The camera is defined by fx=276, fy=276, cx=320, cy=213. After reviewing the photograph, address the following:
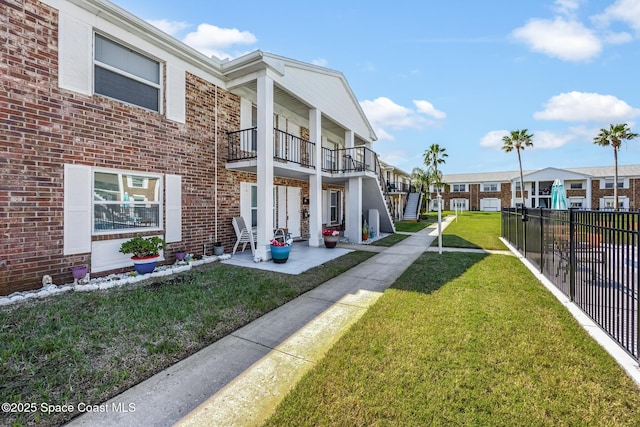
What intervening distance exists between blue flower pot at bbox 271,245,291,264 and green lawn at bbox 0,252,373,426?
5.44 feet

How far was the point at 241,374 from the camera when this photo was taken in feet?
9.91

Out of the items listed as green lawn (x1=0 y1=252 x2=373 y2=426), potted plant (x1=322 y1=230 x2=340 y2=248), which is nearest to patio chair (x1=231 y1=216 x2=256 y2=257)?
potted plant (x1=322 y1=230 x2=340 y2=248)

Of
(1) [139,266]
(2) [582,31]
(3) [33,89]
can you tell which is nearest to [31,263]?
(1) [139,266]

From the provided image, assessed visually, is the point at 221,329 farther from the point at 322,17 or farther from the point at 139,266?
the point at 322,17

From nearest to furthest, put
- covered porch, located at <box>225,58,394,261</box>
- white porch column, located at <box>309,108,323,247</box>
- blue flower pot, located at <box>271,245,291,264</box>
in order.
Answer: blue flower pot, located at <box>271,245,291,264</box> → covered porch, located at <box>225,58,394,261</box> → white porch column, located at <box>309,108,323,247</box>

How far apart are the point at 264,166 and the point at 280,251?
261cm

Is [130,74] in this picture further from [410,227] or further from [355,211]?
[410,227]

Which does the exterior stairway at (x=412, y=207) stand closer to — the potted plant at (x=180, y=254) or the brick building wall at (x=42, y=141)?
the potted plant at (x=180, y=254)

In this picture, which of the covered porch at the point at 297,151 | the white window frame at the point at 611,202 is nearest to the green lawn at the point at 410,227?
the covered porch at the point at 297,151

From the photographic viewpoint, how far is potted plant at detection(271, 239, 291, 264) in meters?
7.96

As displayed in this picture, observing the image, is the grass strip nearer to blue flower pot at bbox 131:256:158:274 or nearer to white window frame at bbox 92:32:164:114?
blue flower pot at bbox 131:256:158:274

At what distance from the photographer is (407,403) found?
248 centimetres

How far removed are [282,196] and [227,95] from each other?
4.50 m

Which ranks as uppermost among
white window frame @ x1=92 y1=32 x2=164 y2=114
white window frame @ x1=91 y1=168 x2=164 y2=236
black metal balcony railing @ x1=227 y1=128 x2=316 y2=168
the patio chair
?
white window frame @ x1=92 y1=32 x2=164 y2=114
